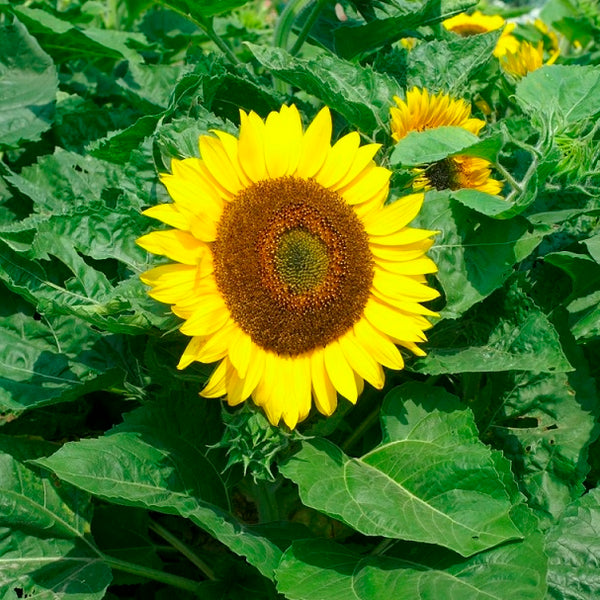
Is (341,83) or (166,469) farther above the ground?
(341,83)

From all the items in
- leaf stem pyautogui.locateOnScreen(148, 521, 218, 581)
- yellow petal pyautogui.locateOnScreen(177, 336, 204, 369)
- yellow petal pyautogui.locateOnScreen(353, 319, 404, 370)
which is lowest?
leaf stem pyautogui.locateOnScreen(148, 521, 218, 581)

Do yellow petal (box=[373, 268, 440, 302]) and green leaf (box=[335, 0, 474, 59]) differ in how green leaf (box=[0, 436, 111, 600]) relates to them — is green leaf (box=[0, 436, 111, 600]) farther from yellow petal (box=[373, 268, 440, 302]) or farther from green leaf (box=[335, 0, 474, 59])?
green leaf (box=[335, 0, 474, 59])

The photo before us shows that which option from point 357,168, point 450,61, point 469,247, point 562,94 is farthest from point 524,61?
point 357,168

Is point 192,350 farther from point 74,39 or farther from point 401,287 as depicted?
point 74,39

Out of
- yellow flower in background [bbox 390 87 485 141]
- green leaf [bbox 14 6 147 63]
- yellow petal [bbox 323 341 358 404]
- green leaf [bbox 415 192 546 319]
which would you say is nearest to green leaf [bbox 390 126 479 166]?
green leaf [bbox 415 192 546 319]

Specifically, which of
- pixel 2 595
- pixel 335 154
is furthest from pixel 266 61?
pixel 2 595

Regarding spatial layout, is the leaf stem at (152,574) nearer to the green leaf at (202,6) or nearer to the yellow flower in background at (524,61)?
the green leaf at (202,6)
